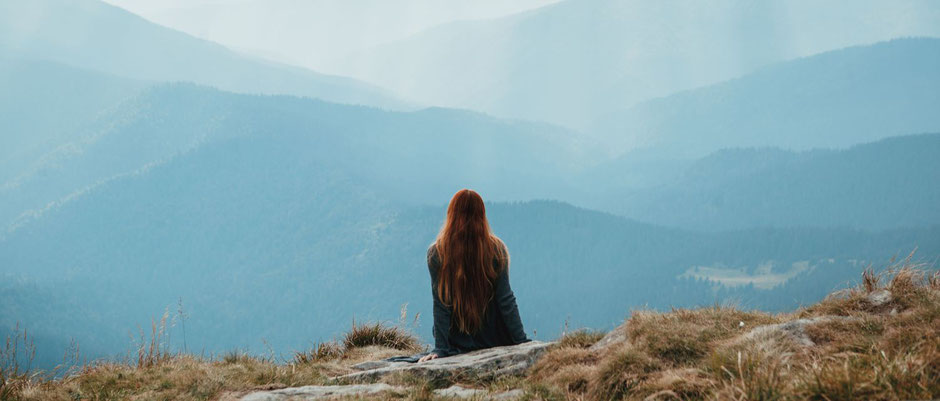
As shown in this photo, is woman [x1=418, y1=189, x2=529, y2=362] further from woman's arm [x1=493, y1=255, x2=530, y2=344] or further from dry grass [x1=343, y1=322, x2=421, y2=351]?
dry grass [x1=343, y1=322, x2=421, y2=351]

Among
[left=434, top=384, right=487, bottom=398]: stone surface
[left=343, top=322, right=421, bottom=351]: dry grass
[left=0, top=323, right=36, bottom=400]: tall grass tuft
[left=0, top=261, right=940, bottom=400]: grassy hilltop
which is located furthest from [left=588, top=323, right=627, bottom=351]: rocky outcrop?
[left=0, top=323, right=36, bottom=400]: tall grass tuft

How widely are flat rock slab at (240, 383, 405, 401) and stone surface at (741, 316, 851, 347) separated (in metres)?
3.05

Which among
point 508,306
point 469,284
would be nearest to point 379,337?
point 508,306

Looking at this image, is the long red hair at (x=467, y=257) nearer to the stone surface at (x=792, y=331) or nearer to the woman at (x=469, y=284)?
the woman at (x=469, y=284)

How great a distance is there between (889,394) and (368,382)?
14.6 feet

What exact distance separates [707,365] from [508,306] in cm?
265

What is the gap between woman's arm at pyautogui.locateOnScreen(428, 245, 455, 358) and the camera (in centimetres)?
719

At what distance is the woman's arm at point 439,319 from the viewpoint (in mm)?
7191

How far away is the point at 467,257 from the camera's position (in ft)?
23.0

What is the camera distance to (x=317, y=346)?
10070 mm

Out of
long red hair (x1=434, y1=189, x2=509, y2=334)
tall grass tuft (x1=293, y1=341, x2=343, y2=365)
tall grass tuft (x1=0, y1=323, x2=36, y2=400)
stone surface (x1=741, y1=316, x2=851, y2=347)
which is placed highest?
long red hair (x1=434, y1=189, x2=509, y2=334)

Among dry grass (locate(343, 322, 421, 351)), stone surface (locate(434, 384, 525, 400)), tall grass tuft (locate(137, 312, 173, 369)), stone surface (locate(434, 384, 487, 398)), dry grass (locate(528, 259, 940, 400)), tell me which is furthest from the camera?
dry grass (locate(343, 322, 421, 351))

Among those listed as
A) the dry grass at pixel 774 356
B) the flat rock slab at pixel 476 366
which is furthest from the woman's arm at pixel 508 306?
the dry grass at pixel 774 356

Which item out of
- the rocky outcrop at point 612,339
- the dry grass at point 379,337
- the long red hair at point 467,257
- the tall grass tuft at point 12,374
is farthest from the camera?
the dry grass at point 379,337
